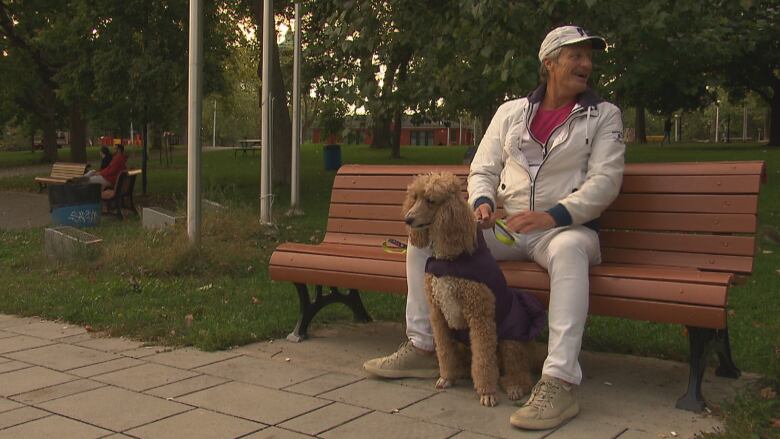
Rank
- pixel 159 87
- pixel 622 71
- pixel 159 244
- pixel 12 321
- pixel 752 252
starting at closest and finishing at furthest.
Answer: pixel 752 252 < pixel 12 321 < pixel 622 71 < pixel 159 244 < pixel 159 87

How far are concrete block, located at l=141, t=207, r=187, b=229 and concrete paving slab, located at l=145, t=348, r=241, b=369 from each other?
13.9ft

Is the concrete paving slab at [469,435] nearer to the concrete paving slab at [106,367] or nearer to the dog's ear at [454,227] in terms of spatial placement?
the dog's ear at [454,227]

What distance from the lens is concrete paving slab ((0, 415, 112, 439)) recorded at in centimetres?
358

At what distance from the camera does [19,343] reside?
5.38 m

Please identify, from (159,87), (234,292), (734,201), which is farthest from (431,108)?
(159,87)

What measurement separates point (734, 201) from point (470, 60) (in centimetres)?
310

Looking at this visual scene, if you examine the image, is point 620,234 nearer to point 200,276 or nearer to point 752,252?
point 752,252

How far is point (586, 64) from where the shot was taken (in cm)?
406

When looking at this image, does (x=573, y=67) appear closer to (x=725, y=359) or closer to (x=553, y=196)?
(x=553, y=196)

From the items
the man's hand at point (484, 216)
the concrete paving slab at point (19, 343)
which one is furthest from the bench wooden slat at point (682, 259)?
the concrete paving slab at point (19, 343)

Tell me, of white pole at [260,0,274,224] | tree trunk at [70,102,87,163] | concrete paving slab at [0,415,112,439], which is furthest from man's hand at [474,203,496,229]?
tree trunk at [70,102,87,163]

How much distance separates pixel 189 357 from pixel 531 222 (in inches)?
92.9

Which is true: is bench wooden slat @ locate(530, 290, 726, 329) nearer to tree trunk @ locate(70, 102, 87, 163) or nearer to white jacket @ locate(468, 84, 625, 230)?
white jacket @ locate(468, 84, 625, 230)

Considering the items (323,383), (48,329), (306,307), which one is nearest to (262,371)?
(323,383)
